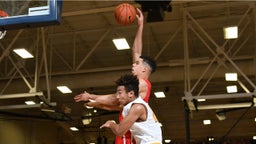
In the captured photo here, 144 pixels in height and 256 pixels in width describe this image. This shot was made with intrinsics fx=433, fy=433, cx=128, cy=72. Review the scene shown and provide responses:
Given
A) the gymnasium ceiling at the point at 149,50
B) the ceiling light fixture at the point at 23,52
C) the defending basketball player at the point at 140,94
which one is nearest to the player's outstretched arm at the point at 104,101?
the defending basketball player at the point at 140,94

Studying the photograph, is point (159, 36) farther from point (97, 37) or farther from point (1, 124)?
point (1, 124)

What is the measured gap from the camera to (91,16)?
11148mm

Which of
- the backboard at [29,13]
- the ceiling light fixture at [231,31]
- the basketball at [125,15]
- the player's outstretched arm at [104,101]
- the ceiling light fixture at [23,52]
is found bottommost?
the player's outstretched arm at [104,101]

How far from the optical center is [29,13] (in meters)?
4.68

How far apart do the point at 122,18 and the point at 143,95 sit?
6.27 feet

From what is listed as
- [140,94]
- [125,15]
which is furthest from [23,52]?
[140,94]

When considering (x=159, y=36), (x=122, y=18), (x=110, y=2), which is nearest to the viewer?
(x=122, y=18)

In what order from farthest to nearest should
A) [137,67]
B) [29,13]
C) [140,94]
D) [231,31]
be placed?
[231,31]
[29,13]
[137,67]
[140,94]

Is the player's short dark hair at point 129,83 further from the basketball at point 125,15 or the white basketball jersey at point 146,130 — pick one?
the basketball at point 125,15

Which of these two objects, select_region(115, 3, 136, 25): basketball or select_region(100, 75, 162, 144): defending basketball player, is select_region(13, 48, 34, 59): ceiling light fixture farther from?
select_region(100, 75, 162, 144): defending basketball player

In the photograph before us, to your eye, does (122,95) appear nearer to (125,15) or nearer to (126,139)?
(126,139)

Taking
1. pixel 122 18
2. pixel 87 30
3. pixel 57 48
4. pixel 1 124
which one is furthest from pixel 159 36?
pixel 1 124

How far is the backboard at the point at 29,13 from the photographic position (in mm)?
4570

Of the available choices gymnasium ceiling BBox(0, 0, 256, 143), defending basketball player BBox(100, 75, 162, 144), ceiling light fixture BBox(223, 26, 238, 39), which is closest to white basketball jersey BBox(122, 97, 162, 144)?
defending basketball player BBox(100, 75, 162, 144)
